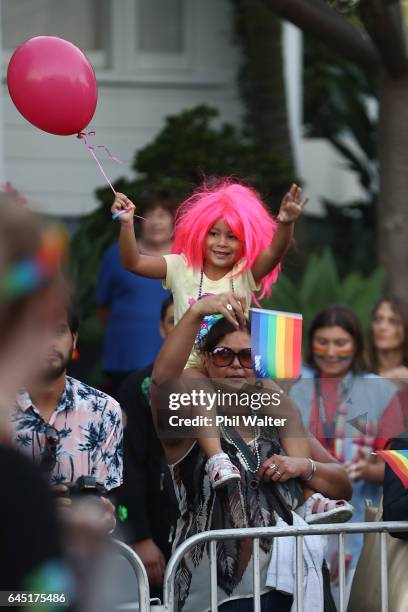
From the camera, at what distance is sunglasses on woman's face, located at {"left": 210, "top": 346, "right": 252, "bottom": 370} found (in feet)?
11.6

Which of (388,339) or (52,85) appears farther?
(388,339)

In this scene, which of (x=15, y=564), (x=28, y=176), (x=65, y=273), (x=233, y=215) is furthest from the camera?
(x=28, y=176)

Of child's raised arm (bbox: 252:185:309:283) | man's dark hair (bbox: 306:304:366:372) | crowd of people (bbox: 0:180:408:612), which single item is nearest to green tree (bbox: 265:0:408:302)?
man's dark hair (bbox: 306:304:366:372)

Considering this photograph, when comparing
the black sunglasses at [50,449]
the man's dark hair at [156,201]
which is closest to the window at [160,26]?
the man's dark hair at [156,201]

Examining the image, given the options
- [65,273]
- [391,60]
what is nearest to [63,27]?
[391,60]

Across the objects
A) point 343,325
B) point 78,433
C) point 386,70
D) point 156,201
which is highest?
point 386,70

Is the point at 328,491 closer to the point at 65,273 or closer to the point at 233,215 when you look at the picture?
the point at 233,215

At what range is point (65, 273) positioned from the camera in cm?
156

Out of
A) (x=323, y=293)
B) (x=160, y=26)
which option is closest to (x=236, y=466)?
(x=323, y=293)

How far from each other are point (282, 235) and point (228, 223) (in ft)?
0.63

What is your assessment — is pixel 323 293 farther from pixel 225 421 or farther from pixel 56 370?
pixel 56 370

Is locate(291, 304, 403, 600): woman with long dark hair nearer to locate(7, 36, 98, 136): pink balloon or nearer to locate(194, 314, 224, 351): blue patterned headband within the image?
locate(194, 314, 224, 351): blue patterned headband

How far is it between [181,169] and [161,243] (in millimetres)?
3176

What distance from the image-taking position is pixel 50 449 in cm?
332
